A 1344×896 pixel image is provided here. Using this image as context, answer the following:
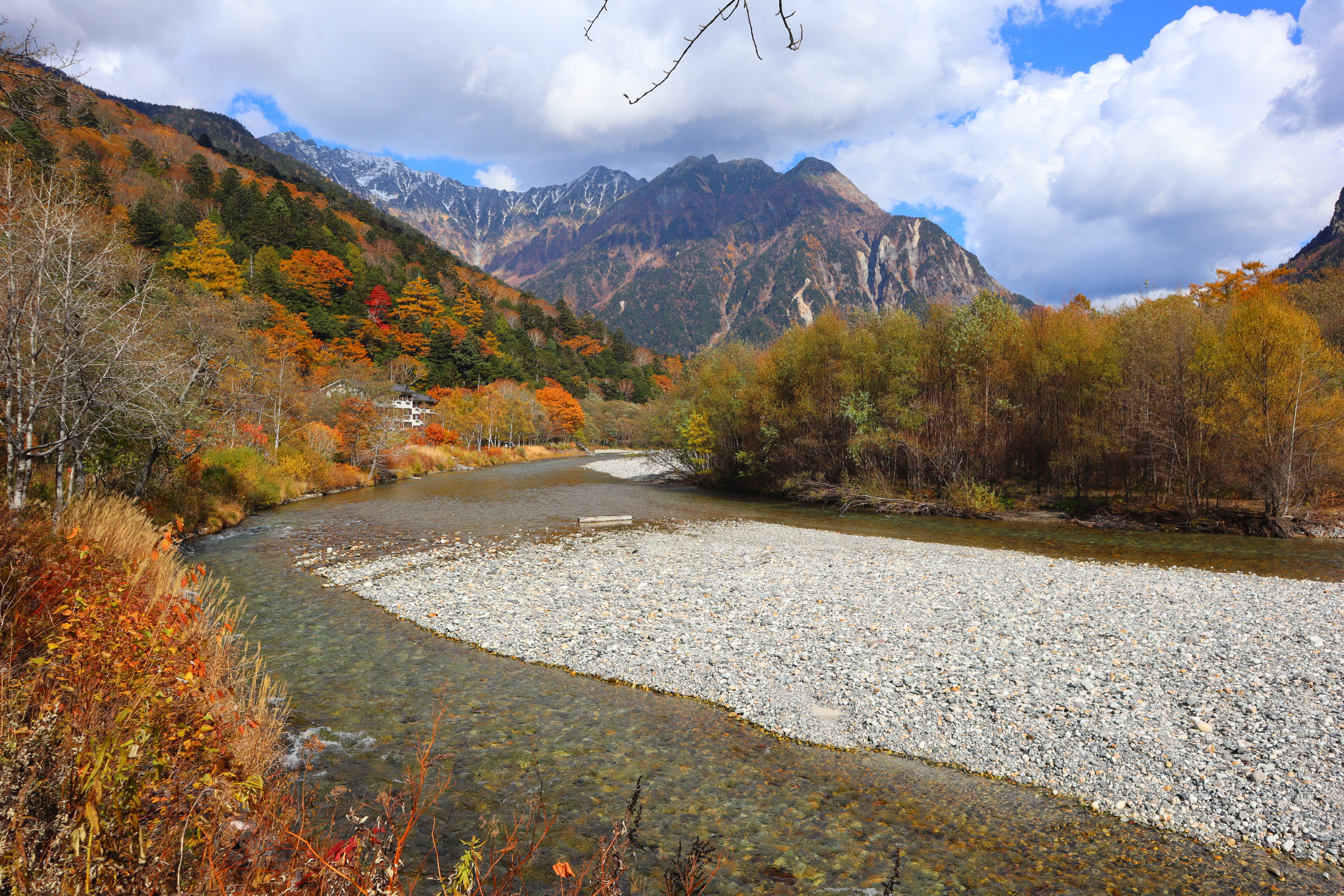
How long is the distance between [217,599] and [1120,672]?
12.8 metres

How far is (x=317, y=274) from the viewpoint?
238ft

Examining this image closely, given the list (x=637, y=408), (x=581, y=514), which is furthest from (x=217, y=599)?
(x=637, y=408)

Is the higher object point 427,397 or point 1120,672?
point 427,397

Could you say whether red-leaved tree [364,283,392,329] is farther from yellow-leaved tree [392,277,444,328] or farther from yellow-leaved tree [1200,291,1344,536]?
yellow-leaved tree [1200,291,1344,536]

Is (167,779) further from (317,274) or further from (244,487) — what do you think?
(317,274)

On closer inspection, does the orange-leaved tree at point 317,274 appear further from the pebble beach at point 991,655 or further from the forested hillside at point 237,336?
the pebble beach at point 991,655

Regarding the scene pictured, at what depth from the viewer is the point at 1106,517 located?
22.4 metres

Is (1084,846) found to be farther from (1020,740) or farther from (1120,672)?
(1120,672)

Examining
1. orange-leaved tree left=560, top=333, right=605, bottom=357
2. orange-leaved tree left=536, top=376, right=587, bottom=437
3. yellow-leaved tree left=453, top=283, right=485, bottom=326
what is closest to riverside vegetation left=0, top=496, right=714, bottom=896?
orange-leaved tree left=536, top=376, right=587, bottom=437

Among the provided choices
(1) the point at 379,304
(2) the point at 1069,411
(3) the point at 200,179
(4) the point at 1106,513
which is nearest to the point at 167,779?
(4) the point at 1106,513

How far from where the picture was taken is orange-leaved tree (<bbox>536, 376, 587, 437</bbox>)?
3196 inches

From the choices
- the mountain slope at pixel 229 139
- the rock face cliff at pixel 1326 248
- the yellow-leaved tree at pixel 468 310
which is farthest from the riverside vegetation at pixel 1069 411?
the mountain slope at pixel 229 139

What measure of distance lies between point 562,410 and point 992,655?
76.6 metres

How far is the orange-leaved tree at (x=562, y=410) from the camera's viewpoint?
8119 centimetres
